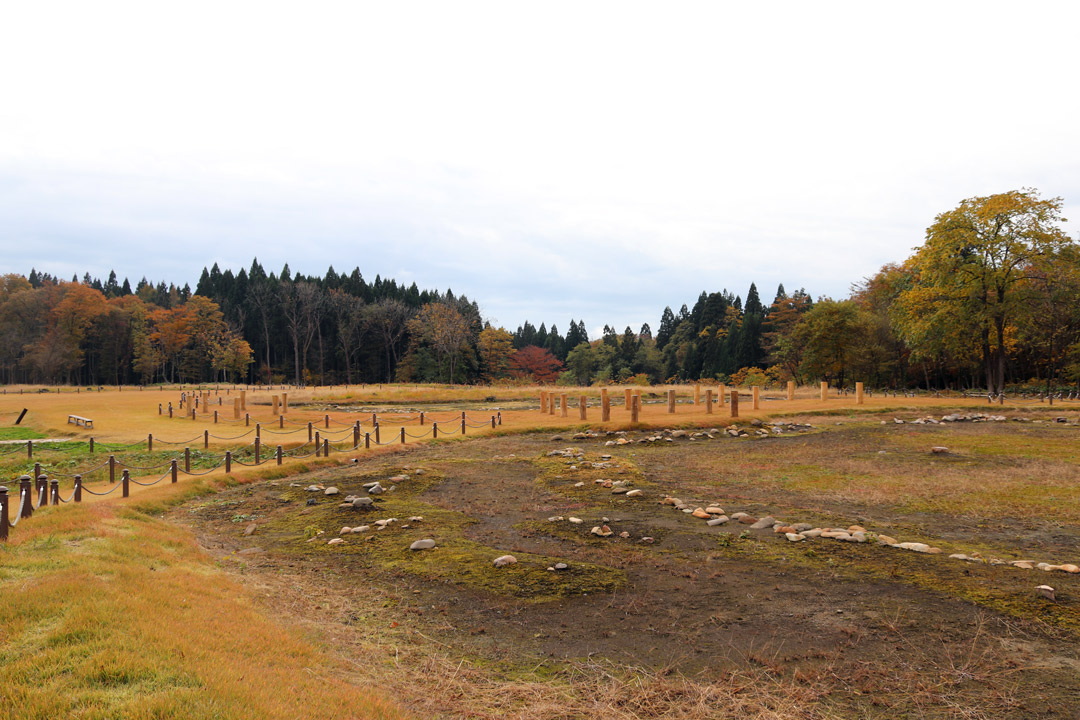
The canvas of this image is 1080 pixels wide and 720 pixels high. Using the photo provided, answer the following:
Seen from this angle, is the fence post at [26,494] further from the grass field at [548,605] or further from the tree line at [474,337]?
the tree line at [474,337]

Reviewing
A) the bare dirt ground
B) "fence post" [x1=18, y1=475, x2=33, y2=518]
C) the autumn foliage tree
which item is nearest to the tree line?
the autumn foliage tree

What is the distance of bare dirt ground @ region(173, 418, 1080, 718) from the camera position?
5.26m

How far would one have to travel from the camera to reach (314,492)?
14.6 meters

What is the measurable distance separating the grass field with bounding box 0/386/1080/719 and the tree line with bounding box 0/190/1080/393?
1341 inches

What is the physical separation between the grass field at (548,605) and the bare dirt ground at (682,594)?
1.4 inches

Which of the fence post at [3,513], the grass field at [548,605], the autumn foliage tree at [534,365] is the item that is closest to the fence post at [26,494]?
the grass field at [548,605]

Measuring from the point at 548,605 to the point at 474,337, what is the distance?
271 feet

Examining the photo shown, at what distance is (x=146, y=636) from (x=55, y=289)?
10390cm

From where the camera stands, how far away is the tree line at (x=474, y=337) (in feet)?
135

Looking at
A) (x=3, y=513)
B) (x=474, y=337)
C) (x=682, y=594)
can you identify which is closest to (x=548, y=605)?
(x=682, y=594)

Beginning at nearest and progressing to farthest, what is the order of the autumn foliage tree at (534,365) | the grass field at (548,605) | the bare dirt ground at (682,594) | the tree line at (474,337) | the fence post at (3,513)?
the grass field at (548,605) → the bare dirt ground at (682,594) → the fence post at (3,513) → the tree line at (474,337) → the autumn foliage tree at (534,365)

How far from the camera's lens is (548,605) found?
743 cm

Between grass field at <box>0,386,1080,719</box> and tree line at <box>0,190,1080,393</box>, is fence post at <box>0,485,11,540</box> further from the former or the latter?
tree line at <box>0,190,1080,393</box>

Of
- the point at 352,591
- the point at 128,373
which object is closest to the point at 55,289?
the point at 128,373
